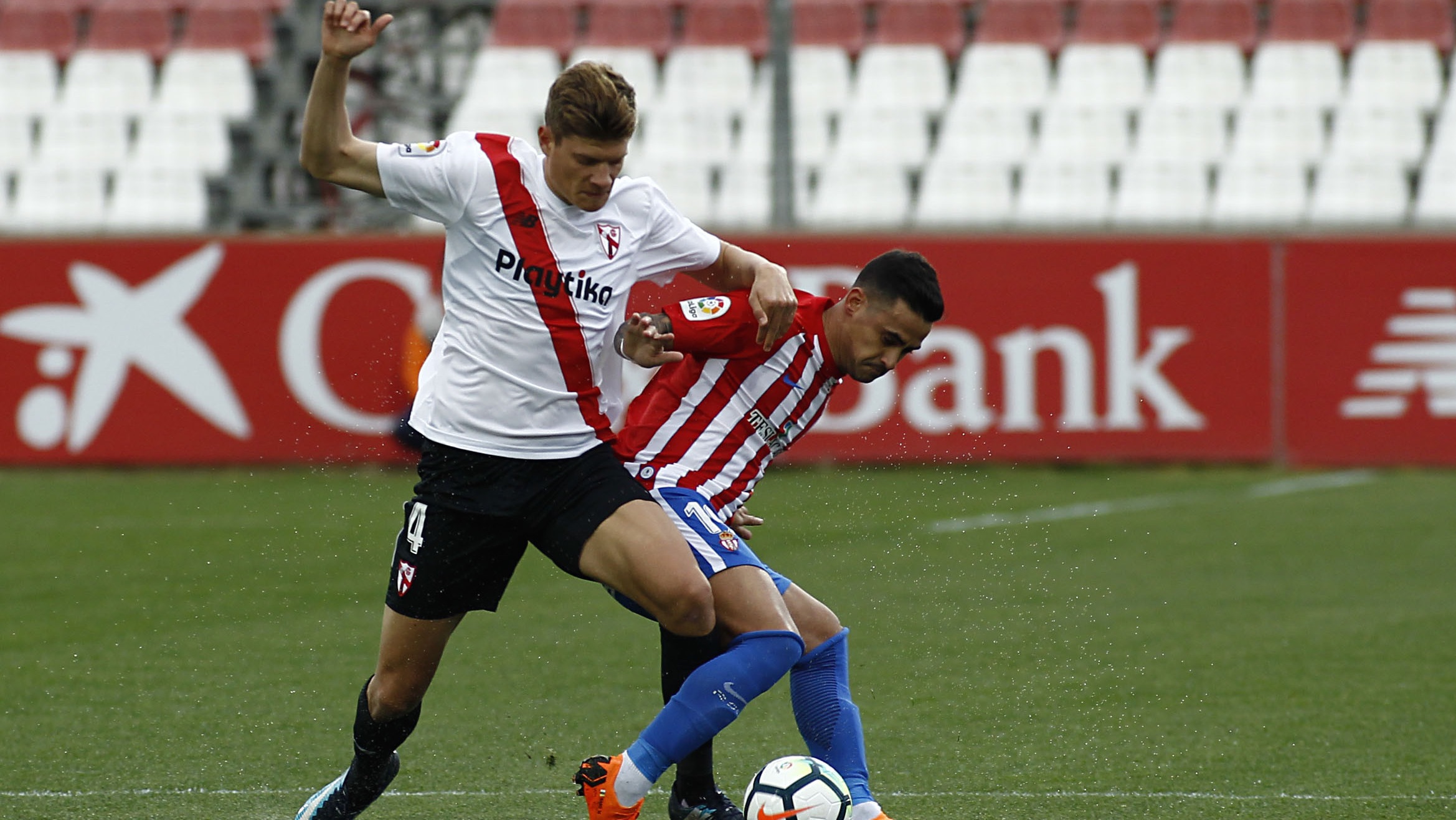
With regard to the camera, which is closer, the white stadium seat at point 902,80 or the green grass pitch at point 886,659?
the green grass pitch at point 886,659

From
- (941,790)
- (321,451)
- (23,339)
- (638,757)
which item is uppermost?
(638,757)

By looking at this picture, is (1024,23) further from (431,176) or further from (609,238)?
(431,176)

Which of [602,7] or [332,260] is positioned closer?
[332,260]

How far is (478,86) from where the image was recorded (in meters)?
16.2

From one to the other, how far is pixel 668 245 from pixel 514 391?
567 mm

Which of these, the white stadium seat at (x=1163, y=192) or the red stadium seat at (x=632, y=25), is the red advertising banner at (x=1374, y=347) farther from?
the red stadium seat at (x=632, y=25)

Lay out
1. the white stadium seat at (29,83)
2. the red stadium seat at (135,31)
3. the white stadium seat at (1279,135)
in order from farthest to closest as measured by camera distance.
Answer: the red stadium seat at (135,31) < the white stadium seat at (29,83) < the white stadium seat at (1279,135)

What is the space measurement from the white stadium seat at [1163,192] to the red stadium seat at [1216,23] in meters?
1.77

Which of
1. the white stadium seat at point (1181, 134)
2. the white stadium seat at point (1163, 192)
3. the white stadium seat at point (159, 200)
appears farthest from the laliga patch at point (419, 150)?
the white stadium seat at point (1181, 134)

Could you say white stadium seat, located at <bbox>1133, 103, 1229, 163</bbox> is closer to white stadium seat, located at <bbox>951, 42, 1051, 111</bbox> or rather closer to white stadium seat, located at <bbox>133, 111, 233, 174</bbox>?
white stadium seat, located at <bbox>951, 42, 1051, 111</bbox>

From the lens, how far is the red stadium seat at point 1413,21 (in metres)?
15.9

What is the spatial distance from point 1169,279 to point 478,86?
6.74m

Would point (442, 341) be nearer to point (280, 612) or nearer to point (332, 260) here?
point (280, 612)

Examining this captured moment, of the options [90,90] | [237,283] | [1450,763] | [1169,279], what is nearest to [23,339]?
[237,283]
